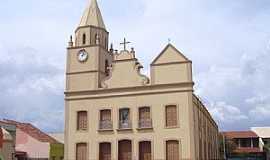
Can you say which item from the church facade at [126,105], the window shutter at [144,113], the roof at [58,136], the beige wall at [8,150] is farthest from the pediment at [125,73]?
the roof at [58,136]

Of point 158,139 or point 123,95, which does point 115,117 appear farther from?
point 158,139

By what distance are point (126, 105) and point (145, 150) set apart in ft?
13.5

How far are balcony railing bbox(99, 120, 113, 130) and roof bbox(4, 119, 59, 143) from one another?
18094 millimetres

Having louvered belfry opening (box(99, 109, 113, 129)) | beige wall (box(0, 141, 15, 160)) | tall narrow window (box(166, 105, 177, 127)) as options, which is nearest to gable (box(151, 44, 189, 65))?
tall narrow window (box(166, 105, 177, 127))

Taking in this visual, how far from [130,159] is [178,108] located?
19.5 ft

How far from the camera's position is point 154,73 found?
1359 inches

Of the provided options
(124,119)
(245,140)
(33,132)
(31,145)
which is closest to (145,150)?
(124,119)

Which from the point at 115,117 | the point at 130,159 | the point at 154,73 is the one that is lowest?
the point at 130,159

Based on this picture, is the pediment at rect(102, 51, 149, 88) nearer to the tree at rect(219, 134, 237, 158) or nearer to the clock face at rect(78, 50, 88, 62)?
the clock face at rect(78, 50, 88, 62)

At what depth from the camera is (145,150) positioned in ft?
111

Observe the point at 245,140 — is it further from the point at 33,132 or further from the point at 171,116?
the point at 171,116

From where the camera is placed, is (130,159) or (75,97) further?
(75,97)

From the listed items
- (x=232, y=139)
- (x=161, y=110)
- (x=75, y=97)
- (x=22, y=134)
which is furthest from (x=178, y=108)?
(x=232, y=139)

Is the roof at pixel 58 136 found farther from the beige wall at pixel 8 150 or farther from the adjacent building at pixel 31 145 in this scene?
the beige wall at pixel 8 150
